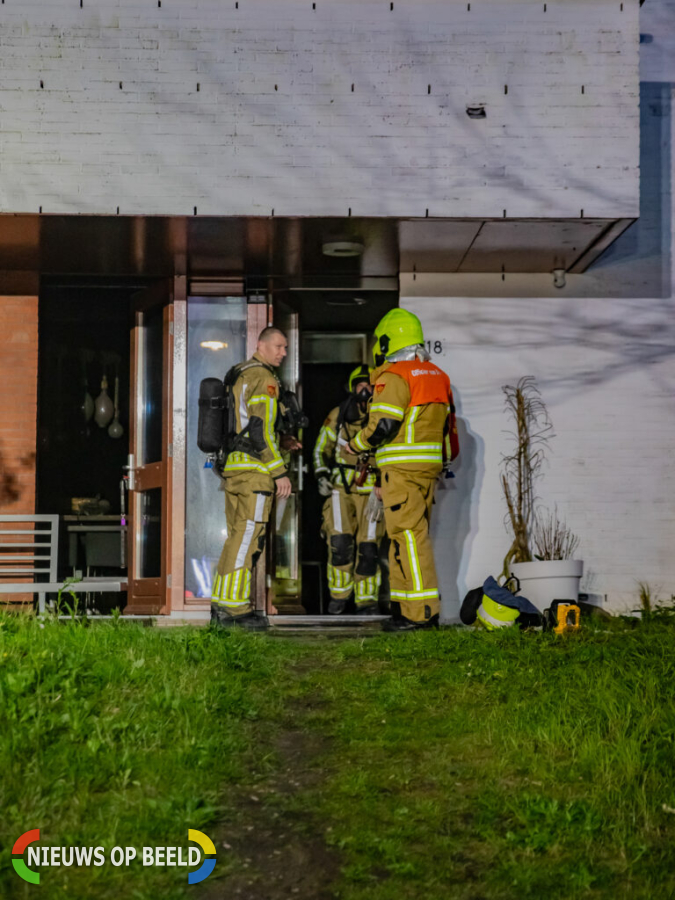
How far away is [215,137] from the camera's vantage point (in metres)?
8.61

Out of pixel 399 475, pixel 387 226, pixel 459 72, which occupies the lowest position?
pixel 399 475

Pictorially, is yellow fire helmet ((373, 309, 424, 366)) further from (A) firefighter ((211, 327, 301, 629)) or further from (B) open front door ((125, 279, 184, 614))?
(B) open front door ((125, 279, 184, 614))

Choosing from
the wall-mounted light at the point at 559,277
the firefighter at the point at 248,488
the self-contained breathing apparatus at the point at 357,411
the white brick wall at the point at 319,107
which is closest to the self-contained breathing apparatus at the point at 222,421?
the firefighter at the point at 248,488

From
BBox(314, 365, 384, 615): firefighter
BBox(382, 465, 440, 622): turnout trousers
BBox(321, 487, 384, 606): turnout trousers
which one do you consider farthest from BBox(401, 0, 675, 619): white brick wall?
BBox(382, 465, 440, 622): turnout trousers

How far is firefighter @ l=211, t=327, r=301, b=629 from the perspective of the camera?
8.46m

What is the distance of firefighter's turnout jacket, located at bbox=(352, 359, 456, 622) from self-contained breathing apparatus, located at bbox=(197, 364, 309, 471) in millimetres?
794

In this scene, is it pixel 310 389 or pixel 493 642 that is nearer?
pixel 493 642

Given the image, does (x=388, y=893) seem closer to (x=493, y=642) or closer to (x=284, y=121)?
(x=493, y=642)

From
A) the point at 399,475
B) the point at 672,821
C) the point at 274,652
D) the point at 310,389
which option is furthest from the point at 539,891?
the point at 310,389

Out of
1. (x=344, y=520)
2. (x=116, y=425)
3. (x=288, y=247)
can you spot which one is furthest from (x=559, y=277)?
(x=116, y=425)

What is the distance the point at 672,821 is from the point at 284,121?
6.27 m

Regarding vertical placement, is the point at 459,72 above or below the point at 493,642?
above

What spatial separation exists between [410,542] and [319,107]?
3469mm

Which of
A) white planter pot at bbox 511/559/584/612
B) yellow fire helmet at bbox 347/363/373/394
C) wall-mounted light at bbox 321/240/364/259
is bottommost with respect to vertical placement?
white planter pot at bbox 511/559/584/612
